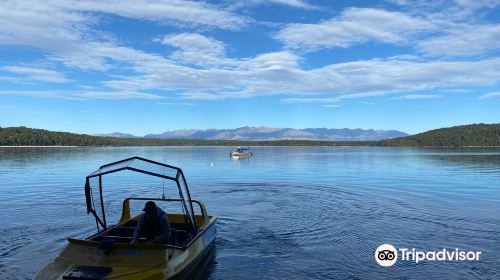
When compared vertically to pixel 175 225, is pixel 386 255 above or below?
below

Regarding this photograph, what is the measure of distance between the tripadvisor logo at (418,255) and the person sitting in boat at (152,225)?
823 cm

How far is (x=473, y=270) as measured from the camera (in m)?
15.1

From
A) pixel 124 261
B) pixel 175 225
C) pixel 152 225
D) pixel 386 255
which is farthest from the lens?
pixel 175 225

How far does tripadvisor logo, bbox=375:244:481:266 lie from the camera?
16391 millimetres

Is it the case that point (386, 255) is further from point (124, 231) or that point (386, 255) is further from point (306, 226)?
point (124, 231)

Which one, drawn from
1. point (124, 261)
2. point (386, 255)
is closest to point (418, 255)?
point (386, 255)

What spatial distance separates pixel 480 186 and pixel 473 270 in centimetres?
3110

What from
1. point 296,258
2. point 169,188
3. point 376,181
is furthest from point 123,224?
point 376,181

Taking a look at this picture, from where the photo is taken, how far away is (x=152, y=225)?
1453cm

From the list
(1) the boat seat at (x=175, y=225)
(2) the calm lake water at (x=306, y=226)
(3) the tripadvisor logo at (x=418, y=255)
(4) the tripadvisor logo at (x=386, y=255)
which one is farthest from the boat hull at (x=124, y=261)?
(3) the tripadvisor logo at (x=418, y=255)

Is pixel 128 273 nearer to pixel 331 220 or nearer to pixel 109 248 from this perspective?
pixel 109 248

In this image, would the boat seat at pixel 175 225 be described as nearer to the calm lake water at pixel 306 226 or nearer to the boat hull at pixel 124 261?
the calm lake water at pixel 306 226

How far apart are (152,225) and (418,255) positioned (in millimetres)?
10683

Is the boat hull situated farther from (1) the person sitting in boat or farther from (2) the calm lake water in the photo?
(2) the calm lake water
